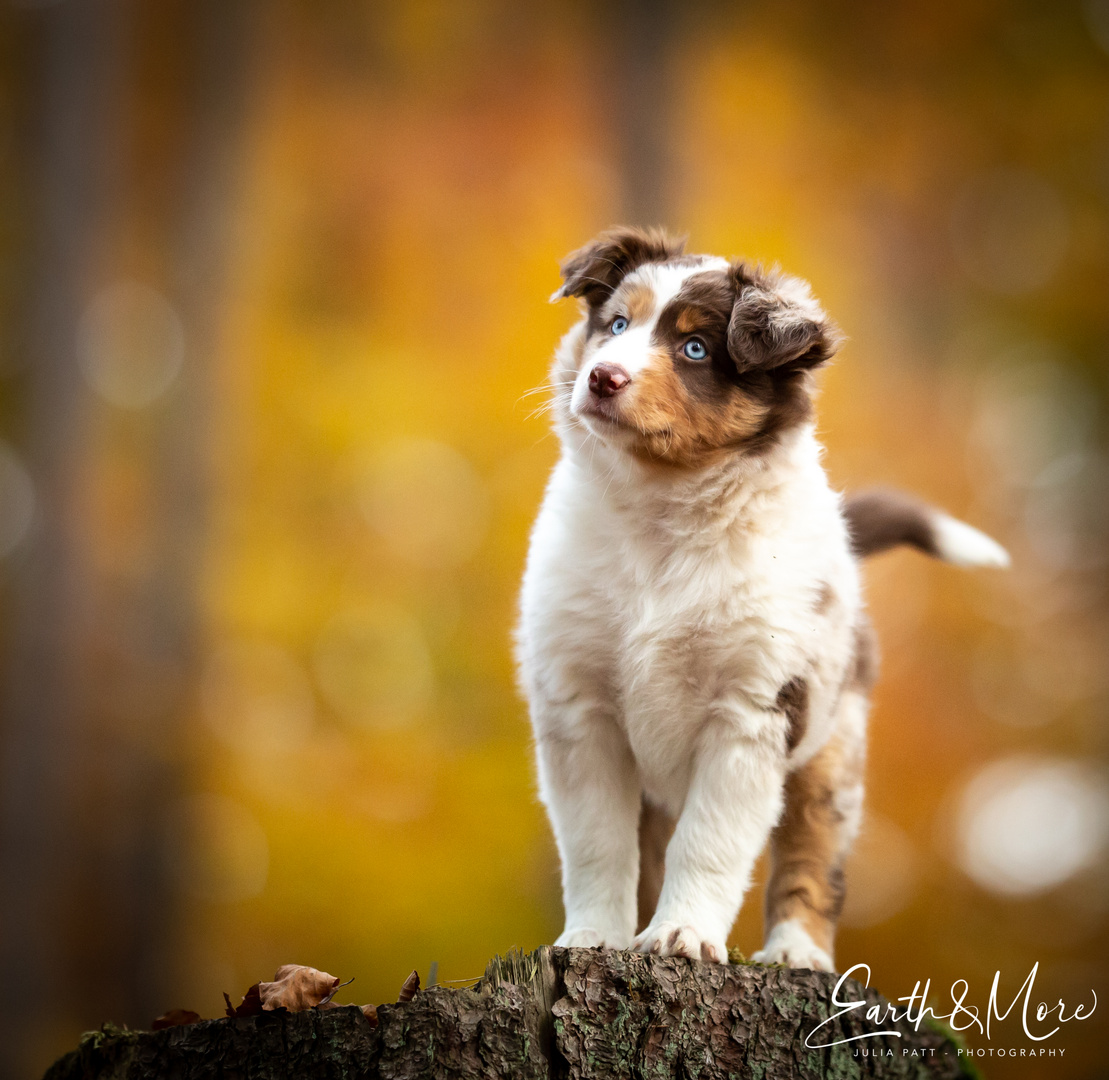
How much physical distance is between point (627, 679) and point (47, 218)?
274 inches

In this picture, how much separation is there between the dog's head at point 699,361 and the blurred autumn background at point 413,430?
467 centimetres

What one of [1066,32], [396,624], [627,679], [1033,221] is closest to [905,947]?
[396,624]

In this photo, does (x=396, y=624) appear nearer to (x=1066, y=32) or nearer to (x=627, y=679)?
(x=627, y=679)

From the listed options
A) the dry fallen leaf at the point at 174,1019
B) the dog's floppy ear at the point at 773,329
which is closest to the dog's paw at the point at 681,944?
the dry fallen leaf at the point at 174,1019

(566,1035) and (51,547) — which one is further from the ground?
(51,547)

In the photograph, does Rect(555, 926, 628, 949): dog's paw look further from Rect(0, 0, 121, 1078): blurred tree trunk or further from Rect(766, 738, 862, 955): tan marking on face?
Rect(0, 0, 121, 1078): blurred tree trunk

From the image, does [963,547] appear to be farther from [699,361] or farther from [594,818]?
[594,818]

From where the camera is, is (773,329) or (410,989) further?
(773,329)

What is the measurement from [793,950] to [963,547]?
132 cm

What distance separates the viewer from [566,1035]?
86.9 inches

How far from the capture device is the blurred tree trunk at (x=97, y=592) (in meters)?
7.40

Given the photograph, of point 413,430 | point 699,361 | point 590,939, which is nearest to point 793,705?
point 590,939

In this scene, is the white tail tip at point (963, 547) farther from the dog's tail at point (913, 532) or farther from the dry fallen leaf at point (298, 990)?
the dry fallen leaf at point (298, 990)

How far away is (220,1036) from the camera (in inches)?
86.7
